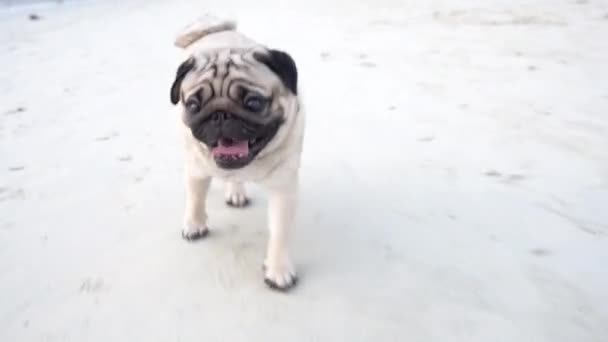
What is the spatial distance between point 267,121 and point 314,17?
17.8 ft

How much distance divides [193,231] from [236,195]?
0.36 meters

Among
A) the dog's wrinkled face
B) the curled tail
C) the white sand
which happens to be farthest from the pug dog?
the white sand

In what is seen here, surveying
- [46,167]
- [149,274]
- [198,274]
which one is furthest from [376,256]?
[46,167]

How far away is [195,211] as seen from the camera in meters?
2.39

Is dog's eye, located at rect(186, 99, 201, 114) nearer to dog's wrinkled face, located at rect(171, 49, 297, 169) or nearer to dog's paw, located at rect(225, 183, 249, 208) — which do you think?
dog's wrinkled face, located at rect(171, 49, 297, 169)

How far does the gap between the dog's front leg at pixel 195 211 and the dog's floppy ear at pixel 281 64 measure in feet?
2.25

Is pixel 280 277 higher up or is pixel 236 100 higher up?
pixel 236 100

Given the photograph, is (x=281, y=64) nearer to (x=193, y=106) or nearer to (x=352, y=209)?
(x=193, y=106)

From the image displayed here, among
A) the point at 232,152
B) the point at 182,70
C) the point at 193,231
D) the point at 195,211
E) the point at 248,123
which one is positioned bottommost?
the point at 193,231

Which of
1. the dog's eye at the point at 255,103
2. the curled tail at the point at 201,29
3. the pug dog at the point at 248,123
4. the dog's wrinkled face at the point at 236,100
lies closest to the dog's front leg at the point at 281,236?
the pug dog at the point at 248,123

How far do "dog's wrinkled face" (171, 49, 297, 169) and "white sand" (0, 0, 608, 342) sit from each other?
0.66 meters

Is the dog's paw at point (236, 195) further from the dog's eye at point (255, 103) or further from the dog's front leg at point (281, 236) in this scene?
the dog's eye at point (255, 103)

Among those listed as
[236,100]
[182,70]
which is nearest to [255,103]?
[236,100]

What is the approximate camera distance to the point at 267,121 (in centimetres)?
185
